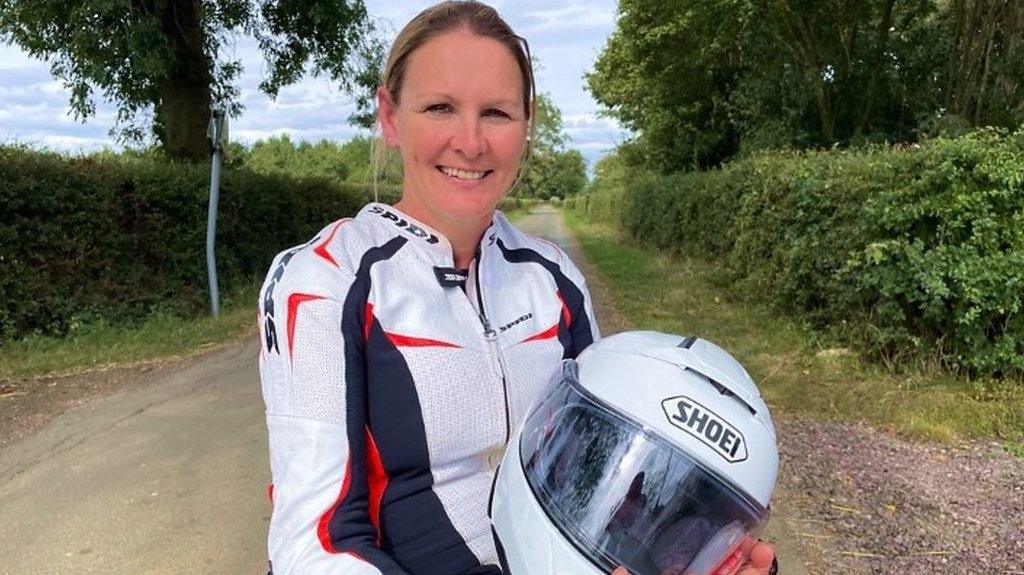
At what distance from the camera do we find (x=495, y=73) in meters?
1.70

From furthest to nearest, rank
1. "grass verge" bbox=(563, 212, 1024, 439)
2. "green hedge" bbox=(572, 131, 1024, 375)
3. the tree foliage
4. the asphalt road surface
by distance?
the tree foliage, "green hedge" bbox=(572, 131, 1024, 375), "grass verge" bbox=(563, 212, 1024, 439), the asphalt road surface

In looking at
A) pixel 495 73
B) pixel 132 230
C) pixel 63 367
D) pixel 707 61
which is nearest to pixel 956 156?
pixel 495 73

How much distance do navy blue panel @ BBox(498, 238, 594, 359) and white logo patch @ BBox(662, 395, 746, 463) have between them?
401 mm

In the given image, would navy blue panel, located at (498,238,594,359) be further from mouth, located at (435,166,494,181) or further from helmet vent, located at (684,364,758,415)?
helmet vent, located at (684,364,758,415)

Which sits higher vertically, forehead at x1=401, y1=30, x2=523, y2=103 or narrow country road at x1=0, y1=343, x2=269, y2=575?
forehead at x1=401, y1=30, x2=523, y2=103

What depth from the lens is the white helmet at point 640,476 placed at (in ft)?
4.94

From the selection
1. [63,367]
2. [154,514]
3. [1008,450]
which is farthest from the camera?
[63,367]

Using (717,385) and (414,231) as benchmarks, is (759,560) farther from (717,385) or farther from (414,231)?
(414,231)

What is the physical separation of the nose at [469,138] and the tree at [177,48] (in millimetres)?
10013

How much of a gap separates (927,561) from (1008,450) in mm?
1796

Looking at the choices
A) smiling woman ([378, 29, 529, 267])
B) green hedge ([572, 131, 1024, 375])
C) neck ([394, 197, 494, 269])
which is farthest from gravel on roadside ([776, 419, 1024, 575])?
smiling woman ([378, 29, 529, 267])

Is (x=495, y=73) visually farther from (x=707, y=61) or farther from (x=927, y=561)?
(x=707, y=61)

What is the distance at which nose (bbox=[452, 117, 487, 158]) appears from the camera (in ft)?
5.49

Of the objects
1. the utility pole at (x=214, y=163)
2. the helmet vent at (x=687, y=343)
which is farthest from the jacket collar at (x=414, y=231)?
the utility pole at (x=214, y=163)
